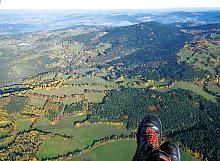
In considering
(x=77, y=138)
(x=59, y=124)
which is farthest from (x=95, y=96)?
(x=77, y=138)

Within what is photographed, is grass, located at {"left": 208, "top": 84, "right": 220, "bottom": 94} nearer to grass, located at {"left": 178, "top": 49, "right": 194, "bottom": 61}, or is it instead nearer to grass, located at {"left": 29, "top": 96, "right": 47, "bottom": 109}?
grass, located at {"left": 178, "top": 49, "right": 194, "bottom": 61}

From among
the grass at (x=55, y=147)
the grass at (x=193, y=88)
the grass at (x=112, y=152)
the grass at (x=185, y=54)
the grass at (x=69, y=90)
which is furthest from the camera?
the grass at (x=185, y=54)

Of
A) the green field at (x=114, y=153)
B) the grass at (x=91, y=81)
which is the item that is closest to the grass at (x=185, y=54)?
the grass at (x=91, y=81)

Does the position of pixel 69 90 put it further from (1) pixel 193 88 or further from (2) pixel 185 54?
(2) pixel 185 54

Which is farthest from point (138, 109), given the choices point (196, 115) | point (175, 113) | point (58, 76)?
point (58, 76)

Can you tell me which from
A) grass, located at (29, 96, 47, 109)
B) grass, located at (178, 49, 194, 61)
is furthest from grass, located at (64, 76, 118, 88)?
grass, located at (178, 49, 194, 61)

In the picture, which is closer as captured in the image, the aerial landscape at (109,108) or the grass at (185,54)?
the aerial landscape at (109,108)

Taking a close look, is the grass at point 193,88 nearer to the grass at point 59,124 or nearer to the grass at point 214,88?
the grass at point 214,88
